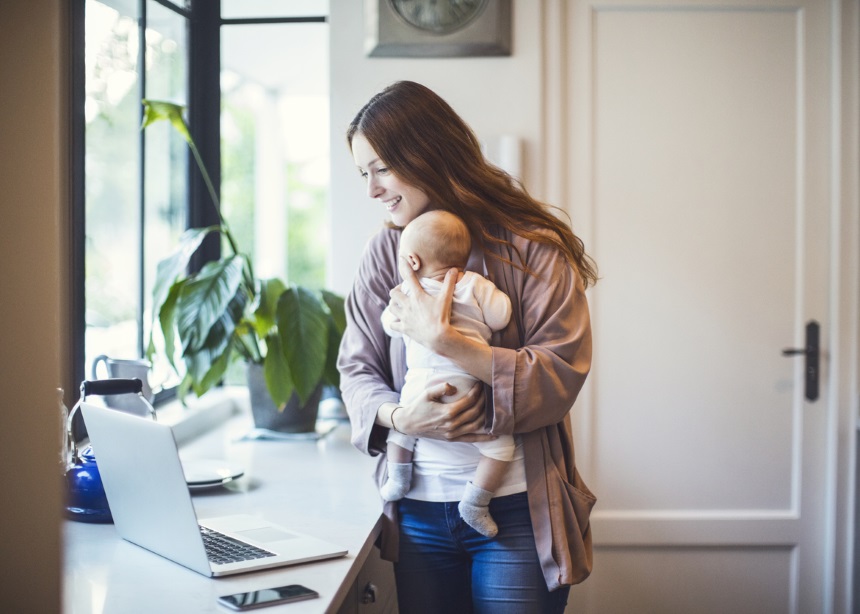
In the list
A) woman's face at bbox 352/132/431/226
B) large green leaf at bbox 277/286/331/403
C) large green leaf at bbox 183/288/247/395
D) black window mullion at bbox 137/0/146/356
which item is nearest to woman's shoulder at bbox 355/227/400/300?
woman's face at bbox 352/132/431/226

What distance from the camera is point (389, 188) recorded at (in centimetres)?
158

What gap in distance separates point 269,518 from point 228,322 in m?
0.83

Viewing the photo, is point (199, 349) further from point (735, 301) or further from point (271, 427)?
point (735, 301)

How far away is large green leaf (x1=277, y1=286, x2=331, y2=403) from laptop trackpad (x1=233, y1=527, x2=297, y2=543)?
31.3 inches

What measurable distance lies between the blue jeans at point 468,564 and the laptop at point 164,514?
0.17m

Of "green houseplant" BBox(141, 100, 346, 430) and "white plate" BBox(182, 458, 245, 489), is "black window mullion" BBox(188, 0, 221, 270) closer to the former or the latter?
"green houseplant" BBox(141, 100, 346, 430)

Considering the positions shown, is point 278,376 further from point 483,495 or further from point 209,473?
point 483,495

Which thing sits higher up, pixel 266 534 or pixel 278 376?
pixel 278 376

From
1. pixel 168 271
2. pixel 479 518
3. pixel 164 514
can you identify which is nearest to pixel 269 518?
pixel 164 514

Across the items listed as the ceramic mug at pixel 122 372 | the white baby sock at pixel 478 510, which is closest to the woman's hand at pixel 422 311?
the white baby sock at pixel 478 510

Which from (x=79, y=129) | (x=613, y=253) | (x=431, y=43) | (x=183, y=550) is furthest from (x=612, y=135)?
(x=183, y=550)

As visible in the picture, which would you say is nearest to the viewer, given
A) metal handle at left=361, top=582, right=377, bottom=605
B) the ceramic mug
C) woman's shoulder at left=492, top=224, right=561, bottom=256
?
woman's shoulder at left=492, top=224, right=561, bottom=256

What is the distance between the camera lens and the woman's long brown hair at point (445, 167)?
1.56 metres

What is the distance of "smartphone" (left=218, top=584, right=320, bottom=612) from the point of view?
1.20m
